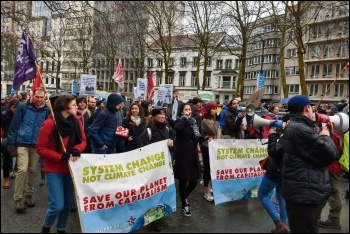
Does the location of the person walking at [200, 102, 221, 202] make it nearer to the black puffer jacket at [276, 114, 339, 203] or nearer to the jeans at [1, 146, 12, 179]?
the black puffer jacket at [276, 114, 339, 203]

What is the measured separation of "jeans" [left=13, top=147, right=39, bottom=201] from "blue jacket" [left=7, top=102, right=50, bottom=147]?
117mm

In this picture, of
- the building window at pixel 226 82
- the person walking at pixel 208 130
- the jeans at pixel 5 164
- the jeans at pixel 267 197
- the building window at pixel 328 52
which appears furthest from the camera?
the building window at pixel 226 82

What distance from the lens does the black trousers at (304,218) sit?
329 centimetres

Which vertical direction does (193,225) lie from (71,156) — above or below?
below

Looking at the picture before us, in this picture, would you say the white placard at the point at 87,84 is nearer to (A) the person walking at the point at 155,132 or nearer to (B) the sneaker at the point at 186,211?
(A) the person walking at the point at 155,132

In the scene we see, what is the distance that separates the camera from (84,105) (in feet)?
24.5

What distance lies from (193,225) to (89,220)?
1584mm

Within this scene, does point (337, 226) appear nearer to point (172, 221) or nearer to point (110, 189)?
point (172, 221)

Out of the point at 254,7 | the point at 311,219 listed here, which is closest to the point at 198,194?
the point at 311,219

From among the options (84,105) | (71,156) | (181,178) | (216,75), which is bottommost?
(181,178)

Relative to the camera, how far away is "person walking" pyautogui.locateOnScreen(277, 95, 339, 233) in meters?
3.26

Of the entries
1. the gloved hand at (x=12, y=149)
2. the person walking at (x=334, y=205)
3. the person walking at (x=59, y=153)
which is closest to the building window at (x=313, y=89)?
the person walking at (x=334, y=205)

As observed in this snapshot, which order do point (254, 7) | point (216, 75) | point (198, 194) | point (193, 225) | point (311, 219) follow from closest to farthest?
point (311, 219), point (193, 225), point (198, 194), point (254, 7), point (216, 75)

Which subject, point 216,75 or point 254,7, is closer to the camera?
point 254,7
